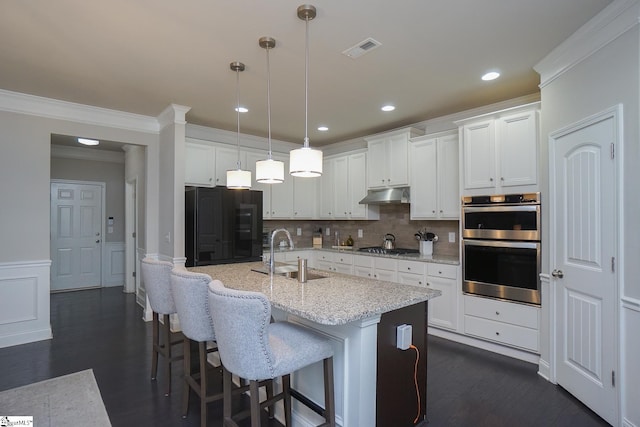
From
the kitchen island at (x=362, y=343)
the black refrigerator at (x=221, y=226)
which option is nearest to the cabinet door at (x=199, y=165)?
the black refrigerator at (x=221, y=226)

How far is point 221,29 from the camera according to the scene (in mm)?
2340

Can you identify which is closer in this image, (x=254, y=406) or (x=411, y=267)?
(x=254, y=406)

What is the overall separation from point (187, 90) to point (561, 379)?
13.8ft

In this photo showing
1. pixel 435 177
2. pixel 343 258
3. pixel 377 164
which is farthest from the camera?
pixel 343 258

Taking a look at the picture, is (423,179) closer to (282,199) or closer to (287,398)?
(282,199)

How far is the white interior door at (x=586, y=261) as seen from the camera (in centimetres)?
219

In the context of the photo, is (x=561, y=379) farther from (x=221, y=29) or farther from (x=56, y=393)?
(x=221, y=29)

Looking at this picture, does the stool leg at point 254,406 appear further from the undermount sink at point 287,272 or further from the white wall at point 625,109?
the white wall at point 625,109

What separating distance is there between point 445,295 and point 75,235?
642cm

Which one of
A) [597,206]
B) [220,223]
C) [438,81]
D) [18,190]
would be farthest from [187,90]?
[597,206]

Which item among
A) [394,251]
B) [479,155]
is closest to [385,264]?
[394,251]

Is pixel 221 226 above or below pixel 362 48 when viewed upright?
below

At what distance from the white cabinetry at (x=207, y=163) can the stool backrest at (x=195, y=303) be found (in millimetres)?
2708

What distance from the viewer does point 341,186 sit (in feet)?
17.7
